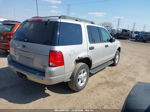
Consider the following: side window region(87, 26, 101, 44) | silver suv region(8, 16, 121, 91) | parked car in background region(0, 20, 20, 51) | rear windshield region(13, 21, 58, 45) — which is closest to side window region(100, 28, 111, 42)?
side window region(87, 26, 101, 44)

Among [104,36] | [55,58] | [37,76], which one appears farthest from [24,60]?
[104,36]

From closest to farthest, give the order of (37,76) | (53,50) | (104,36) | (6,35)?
1. (53,50)
2. (37,76)
3. (104,36)
4. (6,35)

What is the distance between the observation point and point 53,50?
2949mm

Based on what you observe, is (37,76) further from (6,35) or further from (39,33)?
(6,35)

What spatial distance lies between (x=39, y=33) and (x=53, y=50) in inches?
26.8

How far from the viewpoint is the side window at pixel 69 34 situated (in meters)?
3.18

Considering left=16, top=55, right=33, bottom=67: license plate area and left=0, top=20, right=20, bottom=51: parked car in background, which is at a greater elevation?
left=0, top=20, right=20, bottom=51: parked car in background

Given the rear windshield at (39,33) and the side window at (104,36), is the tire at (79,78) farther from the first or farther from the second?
the side window at (104,36)

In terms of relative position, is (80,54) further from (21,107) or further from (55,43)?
(21,107)

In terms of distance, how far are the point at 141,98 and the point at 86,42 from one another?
2178 mm

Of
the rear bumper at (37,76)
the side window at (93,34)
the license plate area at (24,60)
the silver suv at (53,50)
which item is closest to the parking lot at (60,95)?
the silver suv at (53,50)

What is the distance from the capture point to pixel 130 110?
2.00 metres

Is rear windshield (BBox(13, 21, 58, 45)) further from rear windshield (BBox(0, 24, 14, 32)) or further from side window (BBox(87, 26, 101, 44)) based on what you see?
rear windshield (BBox(0, 24, 14, 32))

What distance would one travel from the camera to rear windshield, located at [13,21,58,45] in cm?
309
